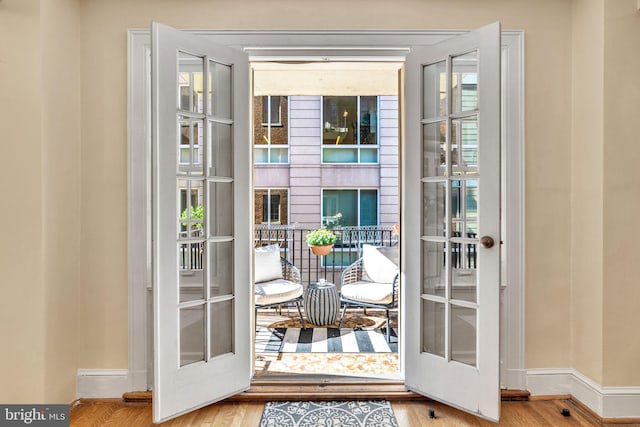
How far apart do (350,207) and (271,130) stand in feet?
8.22

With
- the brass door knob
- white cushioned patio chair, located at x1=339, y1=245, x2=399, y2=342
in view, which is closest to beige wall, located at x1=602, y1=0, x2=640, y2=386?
the brass door knob

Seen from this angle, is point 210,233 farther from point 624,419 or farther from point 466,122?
point 624,419

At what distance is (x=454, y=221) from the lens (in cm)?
233

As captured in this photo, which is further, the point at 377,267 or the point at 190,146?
the point at 377,267

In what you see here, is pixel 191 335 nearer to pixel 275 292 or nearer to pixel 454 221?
pixel 454 221

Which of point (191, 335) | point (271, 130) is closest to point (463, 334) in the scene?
point (191, 335)

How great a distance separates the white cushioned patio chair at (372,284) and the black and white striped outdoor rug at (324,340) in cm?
17

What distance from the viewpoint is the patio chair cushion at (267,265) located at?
179 inches

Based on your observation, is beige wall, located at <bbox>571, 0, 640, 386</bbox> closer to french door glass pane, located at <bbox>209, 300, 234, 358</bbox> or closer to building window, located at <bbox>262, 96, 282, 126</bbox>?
french door glass pane, located at <bbox>209, 300, 234, 358</bbox>

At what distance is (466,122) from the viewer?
2.28 meters

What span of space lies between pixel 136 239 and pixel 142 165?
0.46 m

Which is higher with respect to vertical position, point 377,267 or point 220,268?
point 220,268

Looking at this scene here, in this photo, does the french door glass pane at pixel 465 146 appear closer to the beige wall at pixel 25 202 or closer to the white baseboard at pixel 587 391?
the white baseboard at pixel 587 391

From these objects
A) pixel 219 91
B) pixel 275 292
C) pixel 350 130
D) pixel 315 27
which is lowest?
pixel 275 292
